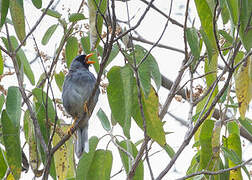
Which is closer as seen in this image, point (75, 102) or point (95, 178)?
point (95, 178)

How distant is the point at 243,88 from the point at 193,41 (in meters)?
0.42

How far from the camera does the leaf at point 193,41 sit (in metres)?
2.37

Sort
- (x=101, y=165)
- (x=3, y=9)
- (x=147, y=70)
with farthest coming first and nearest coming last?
(x=101, y=165), (x=147, y=70), (x=3, y=9)

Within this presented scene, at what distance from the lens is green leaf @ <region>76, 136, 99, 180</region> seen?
2.65 m

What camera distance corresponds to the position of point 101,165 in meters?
2.75

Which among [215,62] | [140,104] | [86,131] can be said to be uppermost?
[215,62]

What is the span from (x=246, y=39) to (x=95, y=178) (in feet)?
4.35

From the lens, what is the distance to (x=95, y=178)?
2.69m

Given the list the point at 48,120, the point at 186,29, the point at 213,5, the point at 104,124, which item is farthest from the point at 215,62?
the point at 48,120

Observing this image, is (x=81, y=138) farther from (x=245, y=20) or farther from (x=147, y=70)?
(x=245, y=20)

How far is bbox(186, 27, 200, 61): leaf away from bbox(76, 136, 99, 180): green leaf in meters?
0.95

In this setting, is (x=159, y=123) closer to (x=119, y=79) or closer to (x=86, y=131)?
(x=119, y=79)

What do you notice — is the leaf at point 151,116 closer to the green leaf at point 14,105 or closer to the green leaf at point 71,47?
the green leaf at point 14,105

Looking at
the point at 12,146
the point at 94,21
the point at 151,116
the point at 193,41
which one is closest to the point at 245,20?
the point at 193,41
